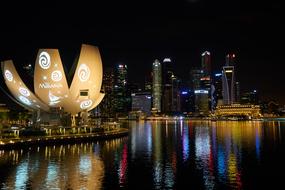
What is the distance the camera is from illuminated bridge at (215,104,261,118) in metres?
153

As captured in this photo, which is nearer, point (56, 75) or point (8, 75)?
point (56, 75)

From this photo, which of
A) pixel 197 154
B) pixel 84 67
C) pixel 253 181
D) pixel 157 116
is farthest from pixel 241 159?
pixel 157 116

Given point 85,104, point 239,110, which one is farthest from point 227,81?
point 85,104

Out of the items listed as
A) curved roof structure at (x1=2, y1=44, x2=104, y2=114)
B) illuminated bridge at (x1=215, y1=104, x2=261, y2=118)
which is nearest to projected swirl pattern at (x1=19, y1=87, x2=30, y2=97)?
curved roof structure at (x1=2, y1=44, x2=104, y2=114)

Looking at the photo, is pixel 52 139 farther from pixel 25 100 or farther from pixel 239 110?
pixel 239 110

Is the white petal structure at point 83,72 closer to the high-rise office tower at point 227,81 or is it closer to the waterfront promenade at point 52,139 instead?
the waterfront promenade at point 52,139

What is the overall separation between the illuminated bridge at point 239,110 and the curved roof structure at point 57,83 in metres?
124

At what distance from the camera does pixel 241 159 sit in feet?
69.3

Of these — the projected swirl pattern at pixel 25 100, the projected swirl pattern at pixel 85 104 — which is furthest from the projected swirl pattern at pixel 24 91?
the projected swirl pattern at pixel 85 104

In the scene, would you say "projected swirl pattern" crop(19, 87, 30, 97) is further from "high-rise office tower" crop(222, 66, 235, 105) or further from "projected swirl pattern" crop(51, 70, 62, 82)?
"high-rise office tower" crop(222, 66, 235, 105)

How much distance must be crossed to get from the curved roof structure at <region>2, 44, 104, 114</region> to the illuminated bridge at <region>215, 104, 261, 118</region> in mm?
124170

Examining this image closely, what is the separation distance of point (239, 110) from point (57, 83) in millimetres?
131769

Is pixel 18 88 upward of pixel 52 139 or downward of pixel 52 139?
upward

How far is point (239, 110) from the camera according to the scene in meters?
156
